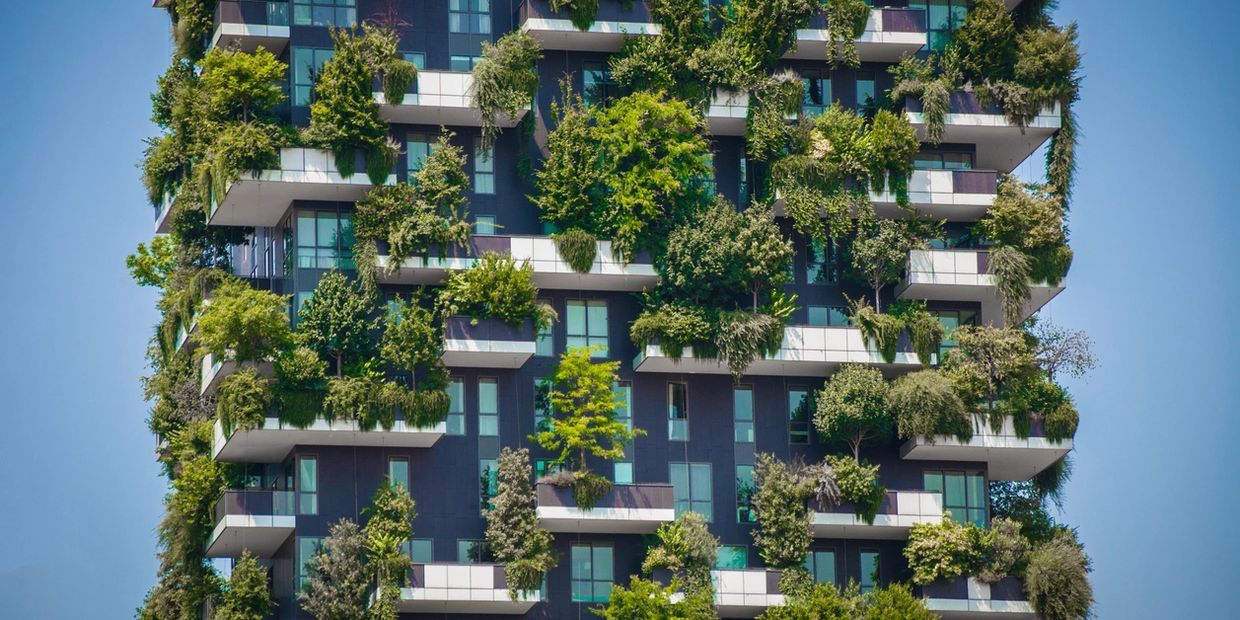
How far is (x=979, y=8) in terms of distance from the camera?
111m

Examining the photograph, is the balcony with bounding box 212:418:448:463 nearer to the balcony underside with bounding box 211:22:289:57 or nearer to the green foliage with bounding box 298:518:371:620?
the green foliage with bounding box 298:518:371:620

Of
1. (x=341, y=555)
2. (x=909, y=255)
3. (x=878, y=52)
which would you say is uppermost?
(x=878, y=52)

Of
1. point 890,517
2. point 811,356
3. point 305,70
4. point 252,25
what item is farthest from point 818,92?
point 252,25

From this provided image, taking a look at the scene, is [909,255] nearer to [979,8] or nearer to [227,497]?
[979,8]

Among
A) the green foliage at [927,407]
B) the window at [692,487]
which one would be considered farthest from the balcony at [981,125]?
the window at [692,487]

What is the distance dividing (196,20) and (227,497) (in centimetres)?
1740

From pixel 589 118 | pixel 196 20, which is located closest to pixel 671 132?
pixel 589 118

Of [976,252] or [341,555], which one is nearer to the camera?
[341,555]

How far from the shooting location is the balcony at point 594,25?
107875 millimetres

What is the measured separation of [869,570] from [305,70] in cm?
2594

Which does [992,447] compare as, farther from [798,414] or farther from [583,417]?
[583,417]

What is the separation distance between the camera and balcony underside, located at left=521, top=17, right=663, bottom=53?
354 ft

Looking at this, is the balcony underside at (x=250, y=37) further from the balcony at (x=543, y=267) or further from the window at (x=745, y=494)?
the window at (x=745, y=494)

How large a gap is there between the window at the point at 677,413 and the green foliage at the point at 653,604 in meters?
6.30
